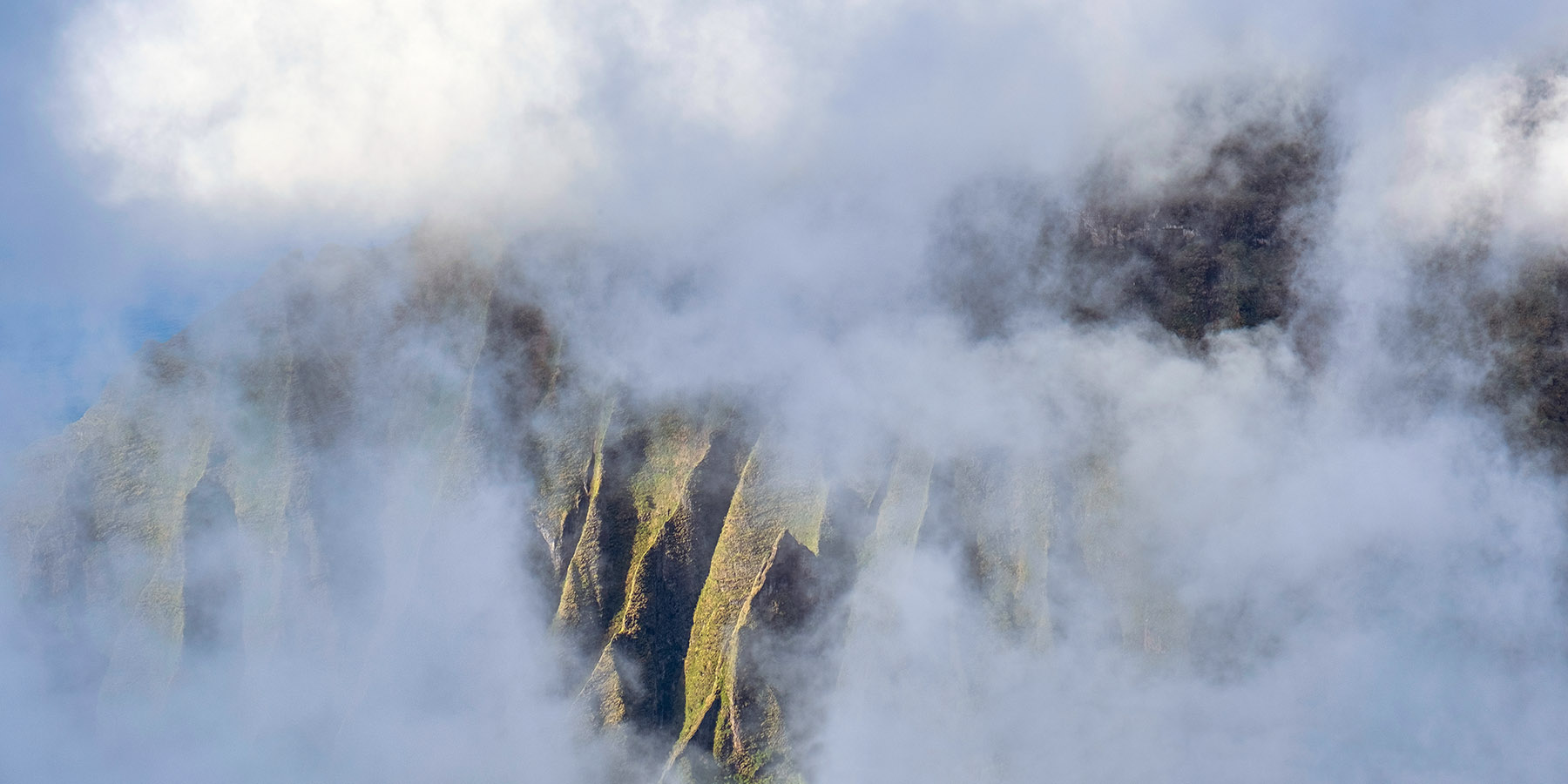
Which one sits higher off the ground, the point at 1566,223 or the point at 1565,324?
the point at 1566,223

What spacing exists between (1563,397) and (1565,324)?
39.9 ft

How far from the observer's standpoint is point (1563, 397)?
200m

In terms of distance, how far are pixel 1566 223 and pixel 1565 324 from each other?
17001mm

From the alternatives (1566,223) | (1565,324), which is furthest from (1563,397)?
(1566,223)

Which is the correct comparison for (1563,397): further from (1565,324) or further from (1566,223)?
(1566,223)

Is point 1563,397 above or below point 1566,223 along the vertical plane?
below

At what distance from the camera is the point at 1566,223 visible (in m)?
200

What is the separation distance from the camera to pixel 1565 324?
198 meters
